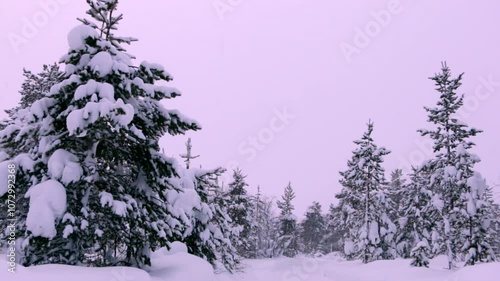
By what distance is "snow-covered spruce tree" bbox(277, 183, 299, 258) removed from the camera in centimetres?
6128

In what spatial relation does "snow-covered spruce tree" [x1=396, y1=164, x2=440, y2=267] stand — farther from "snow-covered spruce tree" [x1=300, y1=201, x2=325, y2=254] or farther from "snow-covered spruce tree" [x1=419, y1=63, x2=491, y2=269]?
"snow-covered spruce tree" [x1=300, y1=201, x2=325, y2=254]

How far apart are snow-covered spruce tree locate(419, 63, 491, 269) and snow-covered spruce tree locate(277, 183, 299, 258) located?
3649cm

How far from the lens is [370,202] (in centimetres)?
3719

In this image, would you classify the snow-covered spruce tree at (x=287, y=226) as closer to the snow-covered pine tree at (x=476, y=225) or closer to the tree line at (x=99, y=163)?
the snow-covered pine tree at (x=476, y=225)

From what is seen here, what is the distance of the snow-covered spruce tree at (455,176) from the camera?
23.0 meters

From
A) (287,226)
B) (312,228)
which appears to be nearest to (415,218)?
(287,226)

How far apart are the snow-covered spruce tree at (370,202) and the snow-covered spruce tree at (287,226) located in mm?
22230

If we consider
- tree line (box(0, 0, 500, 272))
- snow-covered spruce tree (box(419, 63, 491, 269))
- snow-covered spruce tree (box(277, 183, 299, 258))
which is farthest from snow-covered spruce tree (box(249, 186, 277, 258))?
tree line (box(0, 0, 500, 272))

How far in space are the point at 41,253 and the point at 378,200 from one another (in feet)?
108

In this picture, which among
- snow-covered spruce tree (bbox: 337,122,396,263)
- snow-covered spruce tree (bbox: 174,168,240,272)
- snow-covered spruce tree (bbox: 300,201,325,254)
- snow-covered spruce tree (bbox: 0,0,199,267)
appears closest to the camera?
snow-covered spruce tree (bbox: 0,0,199,267)

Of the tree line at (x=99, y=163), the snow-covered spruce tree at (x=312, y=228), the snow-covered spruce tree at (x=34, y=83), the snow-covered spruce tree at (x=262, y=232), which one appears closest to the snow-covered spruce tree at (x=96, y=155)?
the tree line at (x=99, y=163)

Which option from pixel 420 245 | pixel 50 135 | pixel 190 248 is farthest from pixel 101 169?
pixel 420 245

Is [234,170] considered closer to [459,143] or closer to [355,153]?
[355,153]

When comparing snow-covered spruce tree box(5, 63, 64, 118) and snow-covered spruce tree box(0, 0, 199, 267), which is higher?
snow-covered spruce tree box(5, 63, 64, 118)
